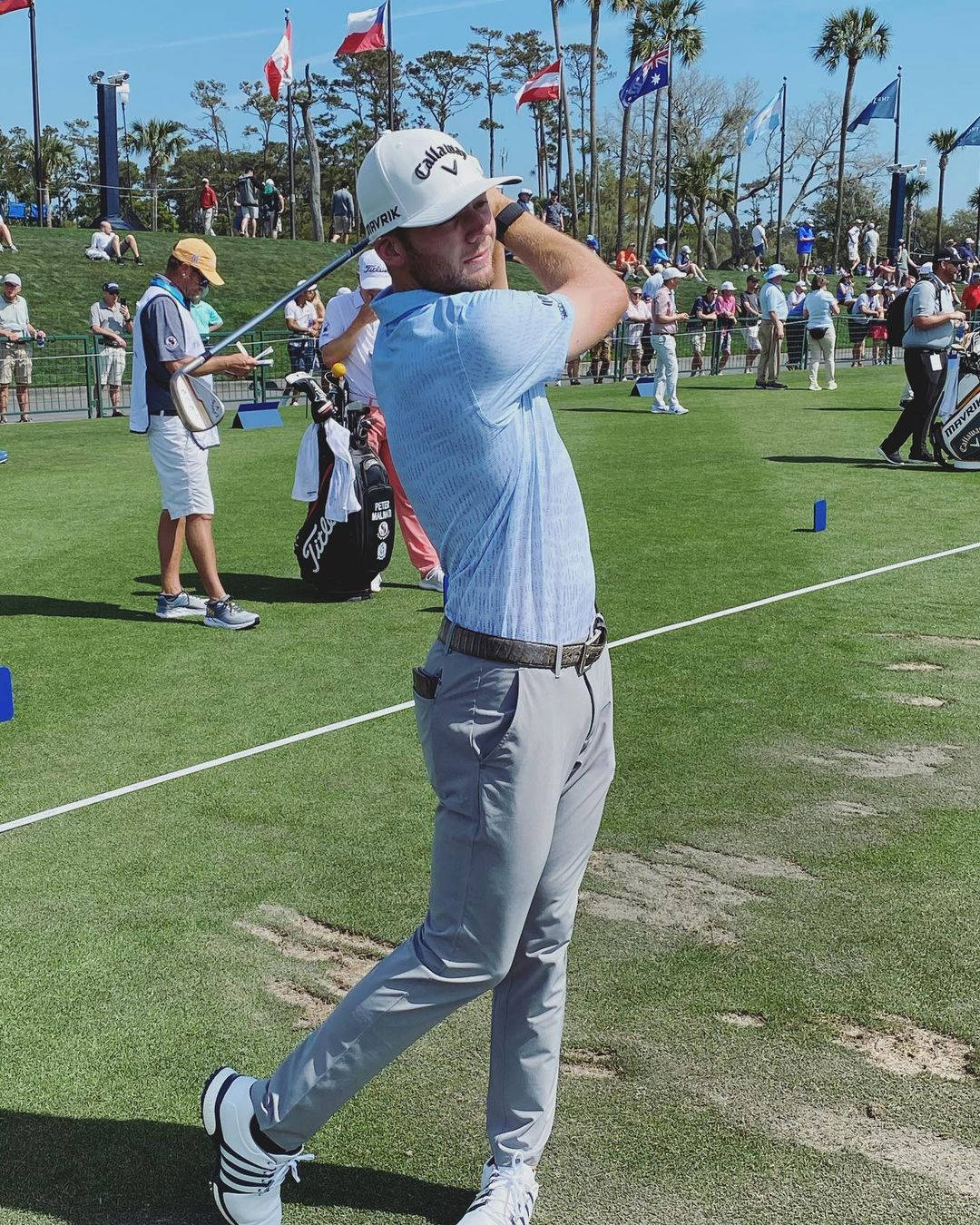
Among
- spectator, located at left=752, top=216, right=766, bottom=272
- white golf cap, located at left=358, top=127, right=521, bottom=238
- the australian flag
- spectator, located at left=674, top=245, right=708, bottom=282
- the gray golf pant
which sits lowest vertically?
the gray golf pant

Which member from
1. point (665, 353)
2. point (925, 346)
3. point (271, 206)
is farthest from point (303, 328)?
point (271, 206)

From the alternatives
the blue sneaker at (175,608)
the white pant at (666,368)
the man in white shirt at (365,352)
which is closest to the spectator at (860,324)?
the white pant at (666,368)

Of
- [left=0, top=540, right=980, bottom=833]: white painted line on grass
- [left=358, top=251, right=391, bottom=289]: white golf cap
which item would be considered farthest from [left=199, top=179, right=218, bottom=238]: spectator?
[left=0, top=540, right=980, bottom=833]: white painted line on grass

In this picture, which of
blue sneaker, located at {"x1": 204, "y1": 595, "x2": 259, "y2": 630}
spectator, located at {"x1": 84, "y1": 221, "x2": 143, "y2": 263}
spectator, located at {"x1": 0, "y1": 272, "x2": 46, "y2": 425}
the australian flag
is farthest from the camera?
the australian flag

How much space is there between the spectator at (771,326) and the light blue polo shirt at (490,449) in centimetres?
2130

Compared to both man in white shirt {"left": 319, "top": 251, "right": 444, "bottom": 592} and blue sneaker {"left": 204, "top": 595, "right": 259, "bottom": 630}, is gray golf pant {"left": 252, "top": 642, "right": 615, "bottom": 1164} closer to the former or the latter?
blue sneaker {"left": 204, "top": 595, "right": 259, "bottom": 630}

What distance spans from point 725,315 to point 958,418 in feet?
50.7

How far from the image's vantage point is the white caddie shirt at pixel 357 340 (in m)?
8.48

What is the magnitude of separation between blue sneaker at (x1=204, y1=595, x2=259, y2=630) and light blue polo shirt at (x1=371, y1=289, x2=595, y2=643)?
533 cm

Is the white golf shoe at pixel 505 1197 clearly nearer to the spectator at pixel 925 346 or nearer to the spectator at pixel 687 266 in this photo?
the spectator at pixel 925 346

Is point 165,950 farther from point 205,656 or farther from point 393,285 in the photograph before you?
point 205,656

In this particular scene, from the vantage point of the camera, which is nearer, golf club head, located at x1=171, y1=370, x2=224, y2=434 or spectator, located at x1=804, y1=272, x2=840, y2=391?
golf club head, located at x1=171, y1=370, x2=224, y2=434

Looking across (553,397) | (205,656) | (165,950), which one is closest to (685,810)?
(165,950)

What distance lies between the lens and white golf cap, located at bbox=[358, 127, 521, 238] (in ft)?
8.17
